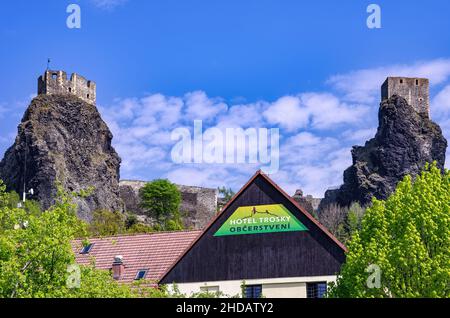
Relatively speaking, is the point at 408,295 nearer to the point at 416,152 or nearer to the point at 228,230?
the point at 228,230

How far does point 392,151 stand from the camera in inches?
5984

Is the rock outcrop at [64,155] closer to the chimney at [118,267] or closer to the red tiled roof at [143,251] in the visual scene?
the red tiled roof at [143,251]

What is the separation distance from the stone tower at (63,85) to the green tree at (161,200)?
73.5ft

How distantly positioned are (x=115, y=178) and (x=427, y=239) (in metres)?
109

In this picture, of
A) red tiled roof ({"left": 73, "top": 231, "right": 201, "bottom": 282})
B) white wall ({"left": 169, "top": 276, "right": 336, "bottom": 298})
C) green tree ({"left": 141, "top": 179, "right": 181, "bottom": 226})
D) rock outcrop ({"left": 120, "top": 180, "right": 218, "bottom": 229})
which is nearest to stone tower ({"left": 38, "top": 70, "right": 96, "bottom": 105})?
rock outcrop ({"left": 120, "top": 180, "right": 218, "bottom": 229})

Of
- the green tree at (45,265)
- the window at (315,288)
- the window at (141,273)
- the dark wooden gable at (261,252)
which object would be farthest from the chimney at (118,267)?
the green tree at (45,265)

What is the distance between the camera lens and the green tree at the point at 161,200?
129m

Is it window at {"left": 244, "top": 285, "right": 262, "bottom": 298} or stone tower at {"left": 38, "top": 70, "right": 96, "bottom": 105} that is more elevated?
stone tower at {"left": 38, "top": 70, "right": 96, "bottom": 105}

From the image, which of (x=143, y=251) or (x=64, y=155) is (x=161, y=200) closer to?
(x=64, y=155)

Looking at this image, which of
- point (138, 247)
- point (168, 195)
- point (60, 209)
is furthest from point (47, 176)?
point (60, 209)

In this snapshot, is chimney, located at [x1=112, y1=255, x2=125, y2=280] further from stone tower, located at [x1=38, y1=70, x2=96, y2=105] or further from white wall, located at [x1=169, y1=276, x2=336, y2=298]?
stone tower, located at [x1=38, y1=70, x2=96, y2=105]

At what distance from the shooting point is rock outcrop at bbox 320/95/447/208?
15000cm

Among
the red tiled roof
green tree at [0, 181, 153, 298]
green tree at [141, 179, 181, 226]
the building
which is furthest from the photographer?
green tree at [141, 179, 181, 226]

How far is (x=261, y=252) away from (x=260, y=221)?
1423 mm
